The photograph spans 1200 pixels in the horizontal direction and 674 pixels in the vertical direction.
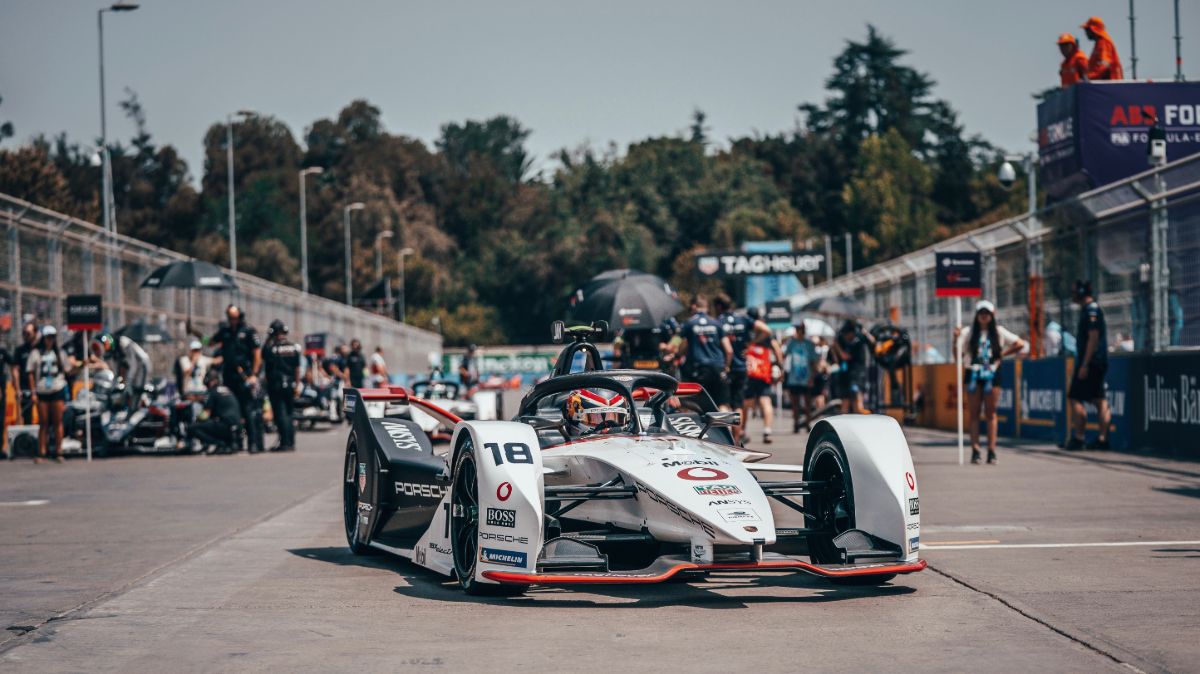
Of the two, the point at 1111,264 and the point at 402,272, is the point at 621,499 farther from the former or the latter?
the point at 402,272

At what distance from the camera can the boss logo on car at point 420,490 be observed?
27.2ft

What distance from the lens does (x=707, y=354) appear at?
1833 centimetres

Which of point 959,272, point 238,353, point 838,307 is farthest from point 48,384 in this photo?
point 838,307

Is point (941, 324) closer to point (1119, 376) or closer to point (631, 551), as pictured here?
point (1119, 376)

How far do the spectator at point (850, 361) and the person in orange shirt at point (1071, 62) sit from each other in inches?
204

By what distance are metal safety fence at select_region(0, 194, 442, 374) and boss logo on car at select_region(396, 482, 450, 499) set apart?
565 inches

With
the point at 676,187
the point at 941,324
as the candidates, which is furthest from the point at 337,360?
the point at 676,187

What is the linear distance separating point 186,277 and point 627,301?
7236 millimetres

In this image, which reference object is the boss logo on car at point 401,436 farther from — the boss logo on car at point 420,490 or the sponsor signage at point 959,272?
the sponsor signage at point 959,272

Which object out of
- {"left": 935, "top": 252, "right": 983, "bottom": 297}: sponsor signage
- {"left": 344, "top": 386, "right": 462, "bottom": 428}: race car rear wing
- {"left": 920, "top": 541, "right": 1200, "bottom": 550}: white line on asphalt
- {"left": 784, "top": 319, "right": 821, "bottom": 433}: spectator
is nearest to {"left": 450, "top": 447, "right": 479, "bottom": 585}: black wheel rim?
{"left": 344, "top": 386, "right": 462, "bottom": 428}: race car rear wing

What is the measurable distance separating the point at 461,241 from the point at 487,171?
232 inches

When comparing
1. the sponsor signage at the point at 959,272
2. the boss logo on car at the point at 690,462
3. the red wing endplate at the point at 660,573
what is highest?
the sponsor signage at the point at 959,272

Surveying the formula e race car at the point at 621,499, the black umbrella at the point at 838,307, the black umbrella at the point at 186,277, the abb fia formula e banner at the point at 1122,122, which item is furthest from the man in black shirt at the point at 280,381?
the formula e race car at the point at 621,499

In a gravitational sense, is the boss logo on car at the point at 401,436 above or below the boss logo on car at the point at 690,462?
above
